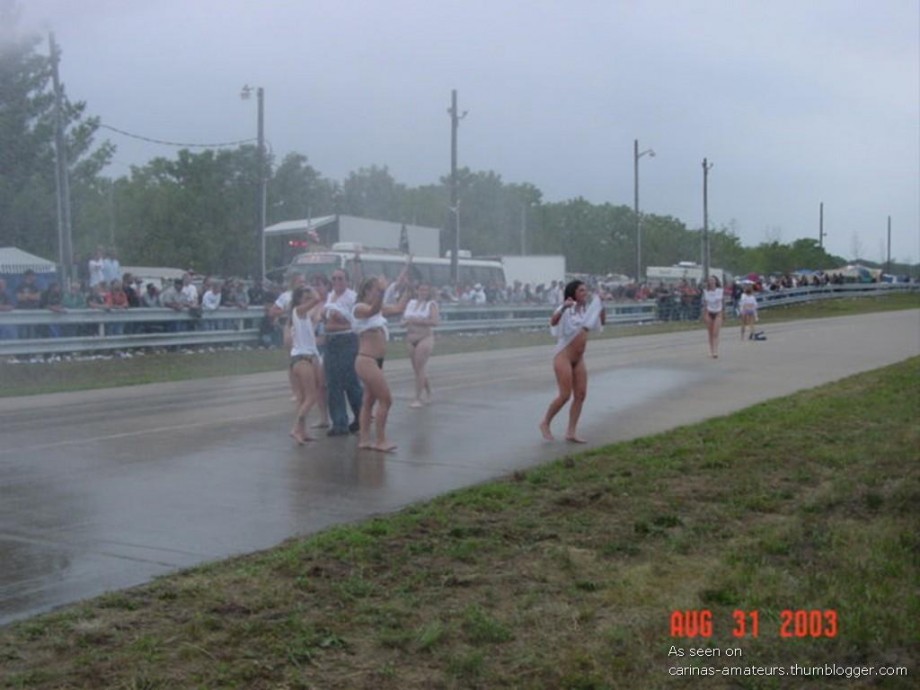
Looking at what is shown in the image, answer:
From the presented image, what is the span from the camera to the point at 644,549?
7543 millimetres

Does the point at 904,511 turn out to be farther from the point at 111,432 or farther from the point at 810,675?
the point at 111,432

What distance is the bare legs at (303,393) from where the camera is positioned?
40.3 feet

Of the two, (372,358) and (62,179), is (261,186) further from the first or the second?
(372,358)

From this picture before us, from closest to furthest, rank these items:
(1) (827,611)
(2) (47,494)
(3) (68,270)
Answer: (1) (827,611), (2) (47,494), (3) (68,270)

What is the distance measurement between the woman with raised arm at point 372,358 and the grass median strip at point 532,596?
7.47 ft

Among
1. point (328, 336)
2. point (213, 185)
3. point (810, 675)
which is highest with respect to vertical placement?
point (213, 185)

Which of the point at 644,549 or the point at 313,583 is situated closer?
the point at 313,583

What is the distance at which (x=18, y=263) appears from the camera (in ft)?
100

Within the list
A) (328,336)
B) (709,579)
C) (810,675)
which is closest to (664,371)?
(328,336)

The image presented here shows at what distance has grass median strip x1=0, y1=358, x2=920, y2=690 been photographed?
529 cm

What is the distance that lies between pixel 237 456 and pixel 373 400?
55.5 inches

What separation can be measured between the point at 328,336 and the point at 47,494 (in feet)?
13.7

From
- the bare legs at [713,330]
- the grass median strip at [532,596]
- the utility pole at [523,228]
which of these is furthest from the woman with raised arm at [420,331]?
the utility pole at [523,228]

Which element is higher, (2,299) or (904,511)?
(2,299)
